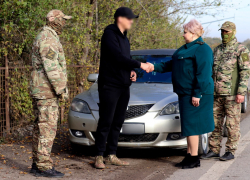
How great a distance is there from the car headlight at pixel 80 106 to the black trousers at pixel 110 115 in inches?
22.7

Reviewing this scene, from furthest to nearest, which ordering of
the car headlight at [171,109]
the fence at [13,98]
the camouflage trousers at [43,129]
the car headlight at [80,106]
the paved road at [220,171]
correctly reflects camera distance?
the fence at [13,98] < the car headlight at [80,106] < the car headlight at [171,109] < the paved road at [220,171] < the camouflage trousers at [43,129]

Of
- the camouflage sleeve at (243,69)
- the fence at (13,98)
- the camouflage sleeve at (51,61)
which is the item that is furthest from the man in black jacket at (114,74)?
the fence at (13,98)

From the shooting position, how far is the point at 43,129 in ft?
14.7

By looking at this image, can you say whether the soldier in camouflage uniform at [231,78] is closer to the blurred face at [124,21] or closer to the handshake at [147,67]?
the handshake at [147,67]

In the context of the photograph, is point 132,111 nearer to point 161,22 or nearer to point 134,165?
point 134,165

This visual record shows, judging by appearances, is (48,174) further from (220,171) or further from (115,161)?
(220,171)

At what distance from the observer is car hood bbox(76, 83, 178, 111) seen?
5.48 m

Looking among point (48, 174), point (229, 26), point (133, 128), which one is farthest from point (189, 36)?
point (48, 174)

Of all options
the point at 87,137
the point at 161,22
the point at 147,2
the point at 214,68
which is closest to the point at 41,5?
the point at 87,137

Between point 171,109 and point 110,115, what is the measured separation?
0.94 metres

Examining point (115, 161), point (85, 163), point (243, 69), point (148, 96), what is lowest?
point (85, 163)

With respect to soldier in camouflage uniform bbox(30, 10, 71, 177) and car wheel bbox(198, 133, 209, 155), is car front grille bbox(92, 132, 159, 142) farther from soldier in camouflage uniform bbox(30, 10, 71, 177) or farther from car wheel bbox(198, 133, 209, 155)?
soldier in camouflage uniform bbox(30, 10, 71, 177)

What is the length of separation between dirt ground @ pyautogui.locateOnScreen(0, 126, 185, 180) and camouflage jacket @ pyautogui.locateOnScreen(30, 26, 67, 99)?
3.53 ft

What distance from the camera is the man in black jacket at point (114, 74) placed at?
16.2 ft
